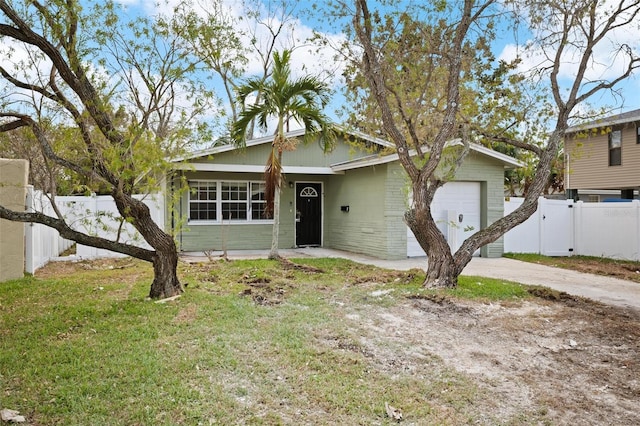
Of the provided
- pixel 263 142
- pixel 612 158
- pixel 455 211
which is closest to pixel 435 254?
pixel 455 211

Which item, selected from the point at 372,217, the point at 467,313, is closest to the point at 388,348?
the point at 467,313

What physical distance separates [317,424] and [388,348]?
1.74 m

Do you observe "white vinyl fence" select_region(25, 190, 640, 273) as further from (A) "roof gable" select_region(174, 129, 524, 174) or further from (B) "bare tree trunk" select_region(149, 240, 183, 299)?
(B) "bare tree trunk" select_region(149, 240, 183, 299)

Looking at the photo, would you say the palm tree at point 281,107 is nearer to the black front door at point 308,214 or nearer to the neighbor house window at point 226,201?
the neighbor house window at point 226,201

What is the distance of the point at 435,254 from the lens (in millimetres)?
7816

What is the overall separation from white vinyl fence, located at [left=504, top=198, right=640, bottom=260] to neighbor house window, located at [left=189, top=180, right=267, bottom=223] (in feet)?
24.2

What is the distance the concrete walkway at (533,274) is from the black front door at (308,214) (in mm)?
1395

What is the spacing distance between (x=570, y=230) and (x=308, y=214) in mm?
7896

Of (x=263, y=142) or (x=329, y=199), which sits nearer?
(x=263, y=142)

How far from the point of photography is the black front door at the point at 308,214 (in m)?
15.1

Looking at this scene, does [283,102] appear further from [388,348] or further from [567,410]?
[567,410]

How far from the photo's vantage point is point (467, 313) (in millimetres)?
6164

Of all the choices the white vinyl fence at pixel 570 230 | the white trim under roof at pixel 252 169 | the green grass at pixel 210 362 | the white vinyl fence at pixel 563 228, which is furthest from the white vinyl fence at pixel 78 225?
the white vinyl fence at pixel 570 230

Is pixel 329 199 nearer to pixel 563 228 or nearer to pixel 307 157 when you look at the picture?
pixel 307 157
